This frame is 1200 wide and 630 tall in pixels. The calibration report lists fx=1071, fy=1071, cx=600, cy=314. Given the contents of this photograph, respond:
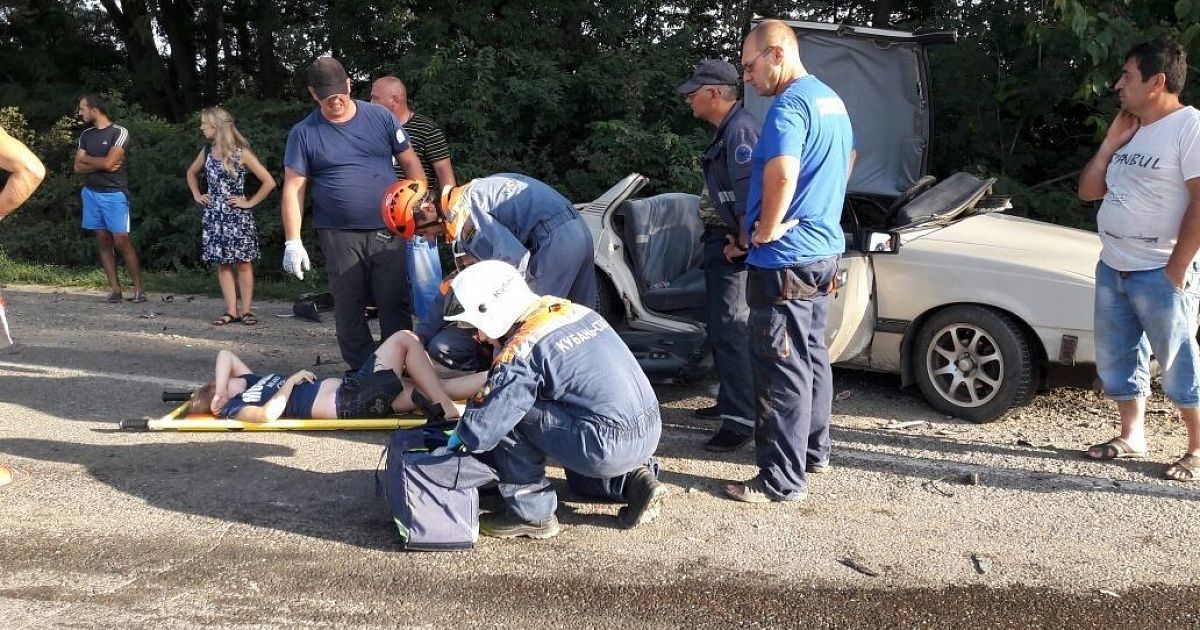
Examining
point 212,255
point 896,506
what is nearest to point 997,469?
point 896,506

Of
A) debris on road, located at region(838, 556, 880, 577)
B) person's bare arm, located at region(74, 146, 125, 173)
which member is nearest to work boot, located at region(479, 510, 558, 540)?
debris on road, located at region(838, 556, 880, 577)

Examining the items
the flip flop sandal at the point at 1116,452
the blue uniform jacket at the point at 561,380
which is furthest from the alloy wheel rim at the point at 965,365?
the blue uniform jacket at the point at 561,380

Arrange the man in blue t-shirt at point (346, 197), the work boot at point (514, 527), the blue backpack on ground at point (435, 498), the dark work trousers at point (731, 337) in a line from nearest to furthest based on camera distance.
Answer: the blue backpack on ground at point (435, 498) < the work boot at point (514, 527) < the dark work trousers at point (731, 337) < the man in blue t-shirt at point (346, 197)

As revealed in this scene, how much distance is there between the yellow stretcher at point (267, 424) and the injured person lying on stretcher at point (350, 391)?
0.15 ft

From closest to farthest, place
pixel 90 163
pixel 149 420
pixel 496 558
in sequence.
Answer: pixel 496 558, pixel 149 420, pixel 90 163

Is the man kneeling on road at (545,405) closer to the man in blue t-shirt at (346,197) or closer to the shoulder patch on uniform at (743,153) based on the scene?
the shoulder patch on uniform at (743,153)

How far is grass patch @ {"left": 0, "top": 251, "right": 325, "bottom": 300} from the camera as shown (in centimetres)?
1060

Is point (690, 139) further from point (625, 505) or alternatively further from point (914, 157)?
point (625, 505)

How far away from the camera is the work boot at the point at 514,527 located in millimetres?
4301

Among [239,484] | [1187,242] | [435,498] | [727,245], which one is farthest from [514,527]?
[1187,242]

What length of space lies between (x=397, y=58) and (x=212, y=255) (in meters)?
5.60

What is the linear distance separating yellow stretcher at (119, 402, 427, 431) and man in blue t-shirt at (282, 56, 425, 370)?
34.2 inches

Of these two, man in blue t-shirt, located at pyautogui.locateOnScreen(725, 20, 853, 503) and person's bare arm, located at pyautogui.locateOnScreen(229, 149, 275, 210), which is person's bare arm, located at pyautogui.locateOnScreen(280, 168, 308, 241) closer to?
person's bare arm, located at pyautogui.locateOnScreen(229, 149, 275, 210)

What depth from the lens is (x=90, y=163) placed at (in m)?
9.91
